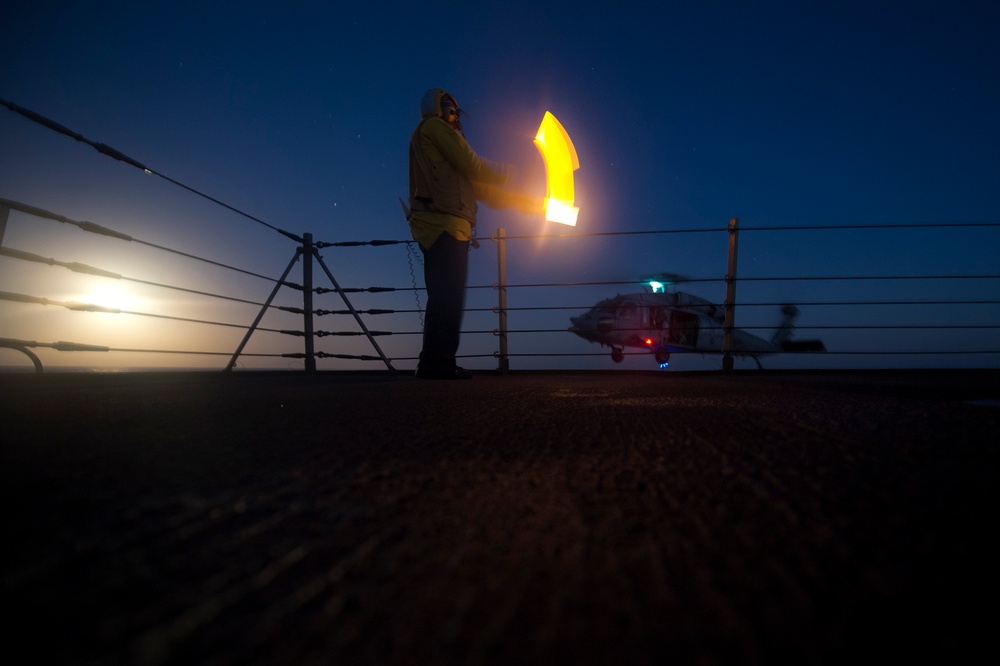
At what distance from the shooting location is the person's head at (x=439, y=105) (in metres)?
2.47

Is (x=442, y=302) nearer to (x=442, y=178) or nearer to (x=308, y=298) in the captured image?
(x=442, y=178)

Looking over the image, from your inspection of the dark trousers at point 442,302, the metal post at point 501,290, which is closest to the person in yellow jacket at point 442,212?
the dark trousers at point 442,302

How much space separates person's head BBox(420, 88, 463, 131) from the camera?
2.47m

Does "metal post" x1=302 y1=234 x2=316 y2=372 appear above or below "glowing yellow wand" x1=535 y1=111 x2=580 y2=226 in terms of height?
below

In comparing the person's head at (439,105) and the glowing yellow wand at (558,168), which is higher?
the person's head at (439,105)

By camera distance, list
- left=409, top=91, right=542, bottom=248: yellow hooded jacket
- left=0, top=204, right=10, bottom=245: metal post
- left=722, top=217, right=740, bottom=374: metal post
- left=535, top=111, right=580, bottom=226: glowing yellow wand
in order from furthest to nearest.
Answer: left=722, top=217, right=740, bottom=374: metal post < left=535, top=111, right=580, bottom=226: glowing yellow wand < left=409, top=91, right=542, bottom=248: yellow hooded jacket < left=0, top=204, right=10, bottom=245: metal post

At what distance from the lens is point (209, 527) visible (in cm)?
32

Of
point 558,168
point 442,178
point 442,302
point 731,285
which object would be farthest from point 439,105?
point 731,285

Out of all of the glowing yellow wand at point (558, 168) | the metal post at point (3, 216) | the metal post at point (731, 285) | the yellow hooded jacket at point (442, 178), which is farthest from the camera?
the metal post at point (731, 285)

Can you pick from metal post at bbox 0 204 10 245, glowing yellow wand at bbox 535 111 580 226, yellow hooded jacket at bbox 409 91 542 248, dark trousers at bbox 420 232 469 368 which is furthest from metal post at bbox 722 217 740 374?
metal post at bbox 0 204 10 245

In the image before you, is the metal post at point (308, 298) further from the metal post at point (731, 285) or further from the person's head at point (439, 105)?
the metal post at point (731, 285)

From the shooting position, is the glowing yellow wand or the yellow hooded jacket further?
the glowing yellow wand

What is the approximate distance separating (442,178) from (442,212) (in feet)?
0.57

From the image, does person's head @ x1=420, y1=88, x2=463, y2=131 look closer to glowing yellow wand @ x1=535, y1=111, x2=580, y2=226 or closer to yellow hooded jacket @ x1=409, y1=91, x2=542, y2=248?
yellow hooded jacket @ x1=409, y1=91, x2=542, y2=248
